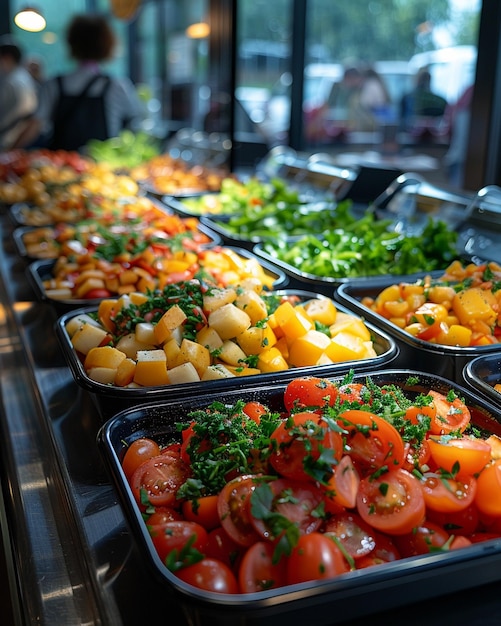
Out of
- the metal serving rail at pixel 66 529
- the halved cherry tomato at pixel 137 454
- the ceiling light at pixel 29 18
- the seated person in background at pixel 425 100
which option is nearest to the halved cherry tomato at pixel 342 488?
the metal serving rail at pixel 66 529

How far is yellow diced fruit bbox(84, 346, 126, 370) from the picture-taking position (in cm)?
136

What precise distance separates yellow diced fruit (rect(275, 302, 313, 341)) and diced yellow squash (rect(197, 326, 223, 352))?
0.47 ft

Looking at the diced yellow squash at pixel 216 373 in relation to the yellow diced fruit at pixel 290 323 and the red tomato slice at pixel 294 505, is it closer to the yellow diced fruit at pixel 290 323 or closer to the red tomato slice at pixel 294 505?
the yellow diced fruit at pixel 290 323

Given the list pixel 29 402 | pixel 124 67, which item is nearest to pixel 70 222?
pixel 29 402

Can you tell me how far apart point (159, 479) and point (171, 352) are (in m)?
0.42

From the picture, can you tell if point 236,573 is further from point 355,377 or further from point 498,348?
point 498,348

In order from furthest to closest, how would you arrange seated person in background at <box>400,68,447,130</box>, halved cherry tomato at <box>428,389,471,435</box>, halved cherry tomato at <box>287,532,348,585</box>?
seated person in background at <box>400,68,447,130</box>, halved cherry tomato at <box>428,389,471,435</box>, halved cherry tomato at <box>287,532,348,585</box>

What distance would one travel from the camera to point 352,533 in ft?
2.74

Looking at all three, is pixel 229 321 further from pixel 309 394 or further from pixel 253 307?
pixel 309 394

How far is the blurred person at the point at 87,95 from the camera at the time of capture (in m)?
5.20

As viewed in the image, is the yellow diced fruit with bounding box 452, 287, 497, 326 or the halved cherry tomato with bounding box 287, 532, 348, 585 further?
the yellow diced fruit with bounding box 452, 287, 497, 326

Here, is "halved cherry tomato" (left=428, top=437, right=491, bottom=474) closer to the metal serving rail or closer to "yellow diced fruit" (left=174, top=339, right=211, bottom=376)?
the metal serving rail

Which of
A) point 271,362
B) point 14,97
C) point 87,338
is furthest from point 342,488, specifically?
point 14,97

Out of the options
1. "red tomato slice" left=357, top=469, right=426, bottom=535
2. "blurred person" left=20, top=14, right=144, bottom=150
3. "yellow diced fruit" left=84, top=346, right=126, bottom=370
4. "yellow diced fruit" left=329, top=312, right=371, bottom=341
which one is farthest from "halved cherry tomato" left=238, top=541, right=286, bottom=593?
"blurred person" left=20, top=14, right=144, bottom=150
